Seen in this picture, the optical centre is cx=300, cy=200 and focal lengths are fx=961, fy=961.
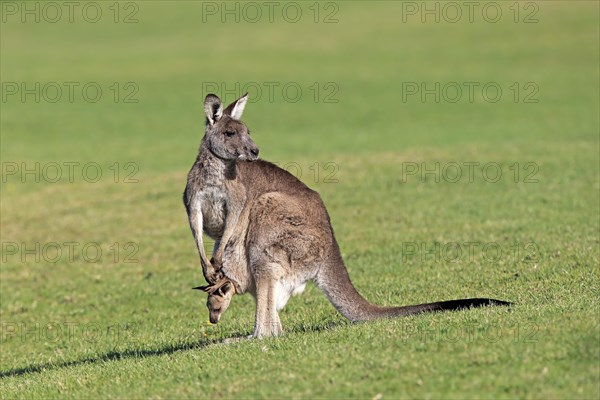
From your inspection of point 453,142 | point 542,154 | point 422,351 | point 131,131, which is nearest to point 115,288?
point 422,351

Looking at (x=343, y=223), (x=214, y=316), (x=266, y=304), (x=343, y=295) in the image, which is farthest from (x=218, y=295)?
(x=343, y=223)

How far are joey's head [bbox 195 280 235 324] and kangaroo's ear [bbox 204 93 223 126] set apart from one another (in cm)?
161

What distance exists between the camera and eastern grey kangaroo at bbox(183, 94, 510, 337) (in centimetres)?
895

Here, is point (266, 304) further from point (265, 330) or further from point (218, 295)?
point (218, 295)

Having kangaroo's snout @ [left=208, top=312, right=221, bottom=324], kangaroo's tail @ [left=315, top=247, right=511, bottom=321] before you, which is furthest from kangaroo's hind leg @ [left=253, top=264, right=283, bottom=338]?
kangaroo's snout @ [left=208, top=312, right=221, bottom=324]

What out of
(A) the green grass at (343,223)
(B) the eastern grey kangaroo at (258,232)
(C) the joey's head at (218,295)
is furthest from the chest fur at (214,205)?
(A) the green grass at (343,223)

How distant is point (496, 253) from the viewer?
13500 mm

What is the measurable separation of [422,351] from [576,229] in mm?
8042

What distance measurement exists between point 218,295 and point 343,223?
8356 mm

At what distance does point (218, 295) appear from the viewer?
9375 millimetres

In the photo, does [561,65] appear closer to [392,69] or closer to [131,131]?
[392,69]

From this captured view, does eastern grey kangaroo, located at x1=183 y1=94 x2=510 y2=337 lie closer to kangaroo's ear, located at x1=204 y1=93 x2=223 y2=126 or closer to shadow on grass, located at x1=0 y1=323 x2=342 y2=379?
kangaroo's ear, located at x1=204 y1=93 x2=223 y2=126

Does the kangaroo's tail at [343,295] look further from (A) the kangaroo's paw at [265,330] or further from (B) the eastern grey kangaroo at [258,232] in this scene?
(A) the kangaroo's paw at [265,330]

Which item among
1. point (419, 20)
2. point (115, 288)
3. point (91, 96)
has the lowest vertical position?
point (115, 288)
